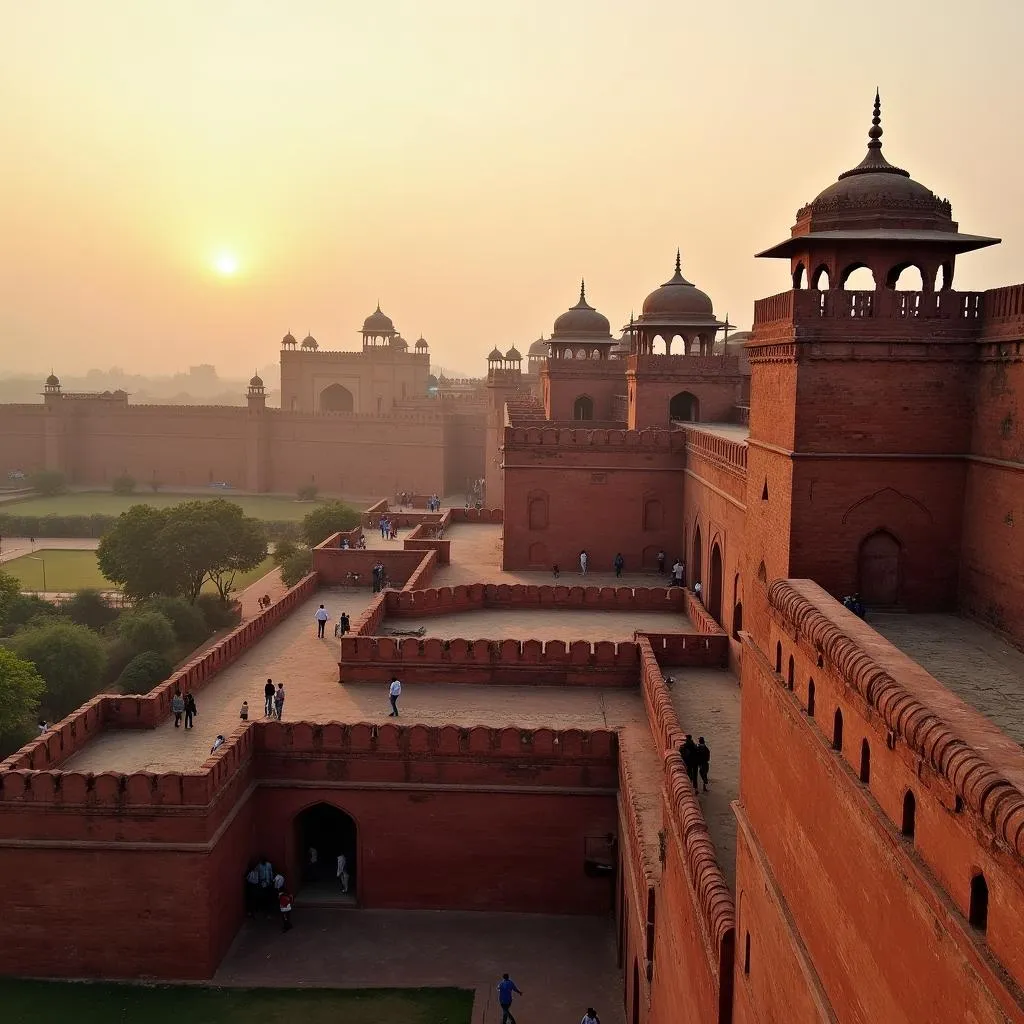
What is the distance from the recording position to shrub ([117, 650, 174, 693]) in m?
24.2

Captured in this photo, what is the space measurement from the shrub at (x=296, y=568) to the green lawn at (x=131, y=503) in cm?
1457

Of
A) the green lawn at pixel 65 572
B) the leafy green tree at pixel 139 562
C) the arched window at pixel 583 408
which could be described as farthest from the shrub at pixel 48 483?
the arched window at pixel 583 408

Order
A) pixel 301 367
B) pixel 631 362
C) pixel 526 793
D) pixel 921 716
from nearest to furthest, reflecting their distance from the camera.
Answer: pixel 921 716 → pixel 526 793 → pixel 631 362 → pixel 301 367

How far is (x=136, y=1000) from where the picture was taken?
1278 centimetres

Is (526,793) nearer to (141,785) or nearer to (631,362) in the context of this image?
(141,785)

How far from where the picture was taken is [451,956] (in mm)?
13266

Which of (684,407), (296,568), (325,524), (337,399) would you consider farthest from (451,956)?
(337,399)

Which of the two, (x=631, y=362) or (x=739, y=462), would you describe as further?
(x=631, y=362)

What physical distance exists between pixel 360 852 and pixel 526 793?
249cm

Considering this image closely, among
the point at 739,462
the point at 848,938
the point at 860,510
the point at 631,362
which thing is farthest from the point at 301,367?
the point at 848,938

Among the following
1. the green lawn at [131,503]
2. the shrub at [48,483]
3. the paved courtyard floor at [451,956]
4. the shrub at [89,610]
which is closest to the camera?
the paved courtyard floor at [451,956]

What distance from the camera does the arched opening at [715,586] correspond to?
738 inches

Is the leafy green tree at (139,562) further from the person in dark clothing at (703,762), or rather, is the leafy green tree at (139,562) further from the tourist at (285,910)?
the person in dark clothing at (703,762)

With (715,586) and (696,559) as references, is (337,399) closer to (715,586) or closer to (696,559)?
(696,559)
